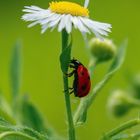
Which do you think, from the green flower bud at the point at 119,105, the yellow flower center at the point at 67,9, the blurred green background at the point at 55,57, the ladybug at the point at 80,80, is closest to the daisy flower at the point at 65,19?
the yellow flower center at the point at 67,9

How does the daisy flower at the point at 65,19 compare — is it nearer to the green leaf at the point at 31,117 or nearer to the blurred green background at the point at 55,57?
the green leaf at the point at 31,117

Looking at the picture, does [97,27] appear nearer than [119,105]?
Yes

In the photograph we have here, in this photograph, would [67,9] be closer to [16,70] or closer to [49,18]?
[49,18]

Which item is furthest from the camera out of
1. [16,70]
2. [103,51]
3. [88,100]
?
[16,70]

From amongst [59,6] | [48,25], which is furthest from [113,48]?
[48,25]

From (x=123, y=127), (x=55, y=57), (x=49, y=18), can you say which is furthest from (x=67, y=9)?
(x=55, y=57)

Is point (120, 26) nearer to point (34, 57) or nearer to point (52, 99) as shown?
Result: point (34, 57)
